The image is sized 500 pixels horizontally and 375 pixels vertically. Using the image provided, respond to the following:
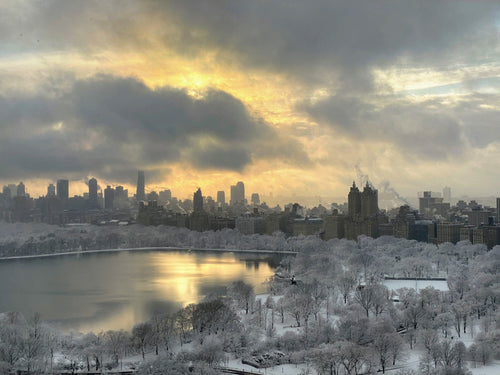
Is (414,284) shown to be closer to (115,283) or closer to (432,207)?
(115,283)

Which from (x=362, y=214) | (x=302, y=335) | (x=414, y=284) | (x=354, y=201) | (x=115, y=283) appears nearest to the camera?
(x=302, y=335)

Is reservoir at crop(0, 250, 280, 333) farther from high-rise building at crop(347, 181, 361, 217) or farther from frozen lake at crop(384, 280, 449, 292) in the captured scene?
high-rise building at crop(347, 181, 361, 217)

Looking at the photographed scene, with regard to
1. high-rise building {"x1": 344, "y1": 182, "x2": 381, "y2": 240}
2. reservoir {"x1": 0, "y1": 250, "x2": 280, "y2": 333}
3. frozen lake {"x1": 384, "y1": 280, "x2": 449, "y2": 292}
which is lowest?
frozen lake {"x1": 384, "y1": 280, "x2": 449, "y2": 292}

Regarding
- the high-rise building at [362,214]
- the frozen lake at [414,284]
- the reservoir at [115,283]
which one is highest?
the high-rise building at [362,214]

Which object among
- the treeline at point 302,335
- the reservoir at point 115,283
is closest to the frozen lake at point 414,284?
the treeline at point 302,335

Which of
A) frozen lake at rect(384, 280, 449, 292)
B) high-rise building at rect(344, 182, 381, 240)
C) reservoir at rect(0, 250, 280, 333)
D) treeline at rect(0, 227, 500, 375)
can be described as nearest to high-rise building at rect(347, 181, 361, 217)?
high-rise building at rect(344, 182, 381, 240)

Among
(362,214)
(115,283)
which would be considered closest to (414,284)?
(115,283)

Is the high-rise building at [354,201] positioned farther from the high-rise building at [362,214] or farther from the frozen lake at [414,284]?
the frozen lake at [414,284]

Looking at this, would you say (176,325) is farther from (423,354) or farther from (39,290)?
(39,290)

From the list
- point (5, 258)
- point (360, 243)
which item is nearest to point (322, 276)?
point (360, 243)
